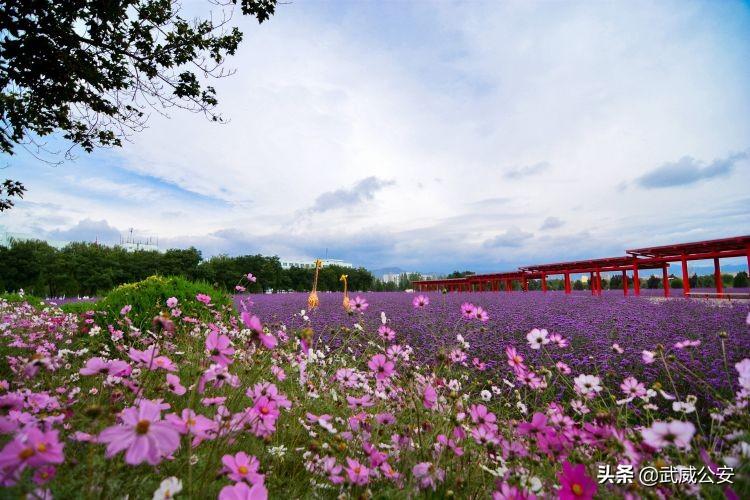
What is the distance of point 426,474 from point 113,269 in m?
44.4

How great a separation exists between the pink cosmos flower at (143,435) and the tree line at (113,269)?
2960cm

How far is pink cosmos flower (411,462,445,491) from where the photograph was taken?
146 centimetres

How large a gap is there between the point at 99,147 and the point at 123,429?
16.2 ft

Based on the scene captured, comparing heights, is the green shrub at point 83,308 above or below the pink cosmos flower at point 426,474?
above

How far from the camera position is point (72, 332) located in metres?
5.50

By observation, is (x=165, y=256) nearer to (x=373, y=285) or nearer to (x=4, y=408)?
(x=373, y=285)

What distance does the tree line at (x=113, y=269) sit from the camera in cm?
3412

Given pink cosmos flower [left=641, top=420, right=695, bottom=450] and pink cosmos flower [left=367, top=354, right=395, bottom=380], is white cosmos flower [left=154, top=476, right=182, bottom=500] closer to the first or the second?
pink cosmos flower [left=367, top=354, right=395, bottom=380]

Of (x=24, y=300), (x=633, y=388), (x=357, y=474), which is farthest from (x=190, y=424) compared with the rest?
(x=24, y=300)

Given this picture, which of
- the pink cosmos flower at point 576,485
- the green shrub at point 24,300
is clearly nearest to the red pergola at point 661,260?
the pink cosmos flower at point 576,485

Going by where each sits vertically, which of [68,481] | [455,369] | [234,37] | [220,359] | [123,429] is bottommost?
[455,369]

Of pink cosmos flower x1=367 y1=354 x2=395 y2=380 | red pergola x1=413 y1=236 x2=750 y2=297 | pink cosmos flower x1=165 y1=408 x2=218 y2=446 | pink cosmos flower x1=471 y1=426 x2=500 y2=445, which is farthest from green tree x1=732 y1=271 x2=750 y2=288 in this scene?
pink cosmos flower x1=165 y1=408 x2=218 y2=446

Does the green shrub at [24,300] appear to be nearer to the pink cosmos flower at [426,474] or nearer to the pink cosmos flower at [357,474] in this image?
the pink cosmos flower at [357,474]

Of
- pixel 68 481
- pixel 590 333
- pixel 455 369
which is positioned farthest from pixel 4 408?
pixel 590 333
